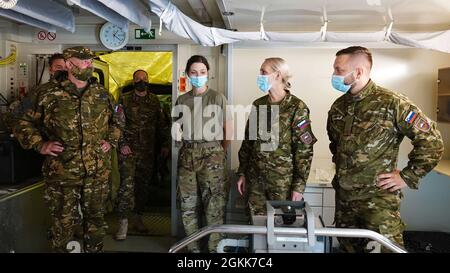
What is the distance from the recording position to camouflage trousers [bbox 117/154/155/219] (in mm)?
3789

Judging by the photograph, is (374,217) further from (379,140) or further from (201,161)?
(201,161)

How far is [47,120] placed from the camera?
8.90ft

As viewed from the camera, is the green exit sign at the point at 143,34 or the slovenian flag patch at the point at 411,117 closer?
the slovenian flag patch at the point at 411,117

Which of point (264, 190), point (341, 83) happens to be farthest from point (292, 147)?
point (341, 83)

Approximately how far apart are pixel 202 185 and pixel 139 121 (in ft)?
4.28

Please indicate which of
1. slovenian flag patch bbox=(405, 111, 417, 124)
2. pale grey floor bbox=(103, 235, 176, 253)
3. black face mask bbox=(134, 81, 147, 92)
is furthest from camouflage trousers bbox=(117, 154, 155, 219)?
slovenian flag patch bbox=(405, 111, 417, 124)

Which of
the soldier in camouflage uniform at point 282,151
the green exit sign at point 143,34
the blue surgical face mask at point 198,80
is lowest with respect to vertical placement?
the soldier in camouflage uniform at point 282,151

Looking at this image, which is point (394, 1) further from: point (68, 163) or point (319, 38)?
point (68, 163)

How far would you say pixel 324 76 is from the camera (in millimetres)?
3783

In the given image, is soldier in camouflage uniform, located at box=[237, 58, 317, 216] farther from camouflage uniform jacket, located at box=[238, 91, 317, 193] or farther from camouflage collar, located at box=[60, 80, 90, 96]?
camouflage collar, located at box=[60, 80, 90, 96]

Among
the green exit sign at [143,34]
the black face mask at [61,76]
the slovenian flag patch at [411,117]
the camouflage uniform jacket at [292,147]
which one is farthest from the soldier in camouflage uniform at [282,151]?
the green exit sign at [143,34]

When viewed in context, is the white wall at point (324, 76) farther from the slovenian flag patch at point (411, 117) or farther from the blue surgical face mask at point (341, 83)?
the slovenian flag patch at point (411, 117)

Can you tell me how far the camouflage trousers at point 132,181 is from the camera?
12.4 feet
